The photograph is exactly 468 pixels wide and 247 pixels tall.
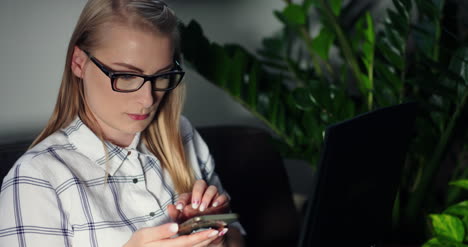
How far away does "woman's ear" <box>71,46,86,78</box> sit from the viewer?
3.77 ft

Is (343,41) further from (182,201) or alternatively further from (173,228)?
(173,228)

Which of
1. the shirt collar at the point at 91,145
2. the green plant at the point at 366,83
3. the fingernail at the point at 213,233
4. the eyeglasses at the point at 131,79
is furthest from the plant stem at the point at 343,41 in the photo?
the fingernail at the point at 213,233

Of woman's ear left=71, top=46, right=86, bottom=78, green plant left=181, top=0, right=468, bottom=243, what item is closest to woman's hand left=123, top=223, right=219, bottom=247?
woman's ear left=71, top=46, right=86, bottom=78

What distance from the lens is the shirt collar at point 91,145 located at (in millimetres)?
1188

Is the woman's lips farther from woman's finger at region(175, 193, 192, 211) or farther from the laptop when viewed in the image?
the laptop

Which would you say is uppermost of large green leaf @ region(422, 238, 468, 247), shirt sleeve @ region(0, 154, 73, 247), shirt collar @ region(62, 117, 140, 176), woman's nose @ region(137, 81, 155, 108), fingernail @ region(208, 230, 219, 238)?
woman's nose @ region(137, 81, 155, 108)

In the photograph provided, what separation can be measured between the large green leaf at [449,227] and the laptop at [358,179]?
11 cm

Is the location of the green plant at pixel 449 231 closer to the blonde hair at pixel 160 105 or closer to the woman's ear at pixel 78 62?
the blonde hair at pixel 160 105

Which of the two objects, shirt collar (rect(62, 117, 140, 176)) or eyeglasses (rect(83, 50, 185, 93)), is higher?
eyeglasses (rect(83, 50, 185, 93))

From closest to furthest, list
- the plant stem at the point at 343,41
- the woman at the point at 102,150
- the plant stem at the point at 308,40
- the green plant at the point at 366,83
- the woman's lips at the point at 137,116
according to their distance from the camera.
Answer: the woman at the point at 102,150 < the woman's lips at the point at 137,116 < the green plant at the point at 366,83 < the plant stem at the point at 343,41 < the plant stem at the point at 308,40

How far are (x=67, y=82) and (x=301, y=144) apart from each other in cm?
96

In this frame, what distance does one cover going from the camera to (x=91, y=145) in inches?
46.9

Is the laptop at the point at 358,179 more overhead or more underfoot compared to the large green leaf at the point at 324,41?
more underfoot

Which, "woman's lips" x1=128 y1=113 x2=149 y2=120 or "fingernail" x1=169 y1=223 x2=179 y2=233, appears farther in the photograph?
"woman's lips" x1=128 y1=113 x2=149 y2=120
